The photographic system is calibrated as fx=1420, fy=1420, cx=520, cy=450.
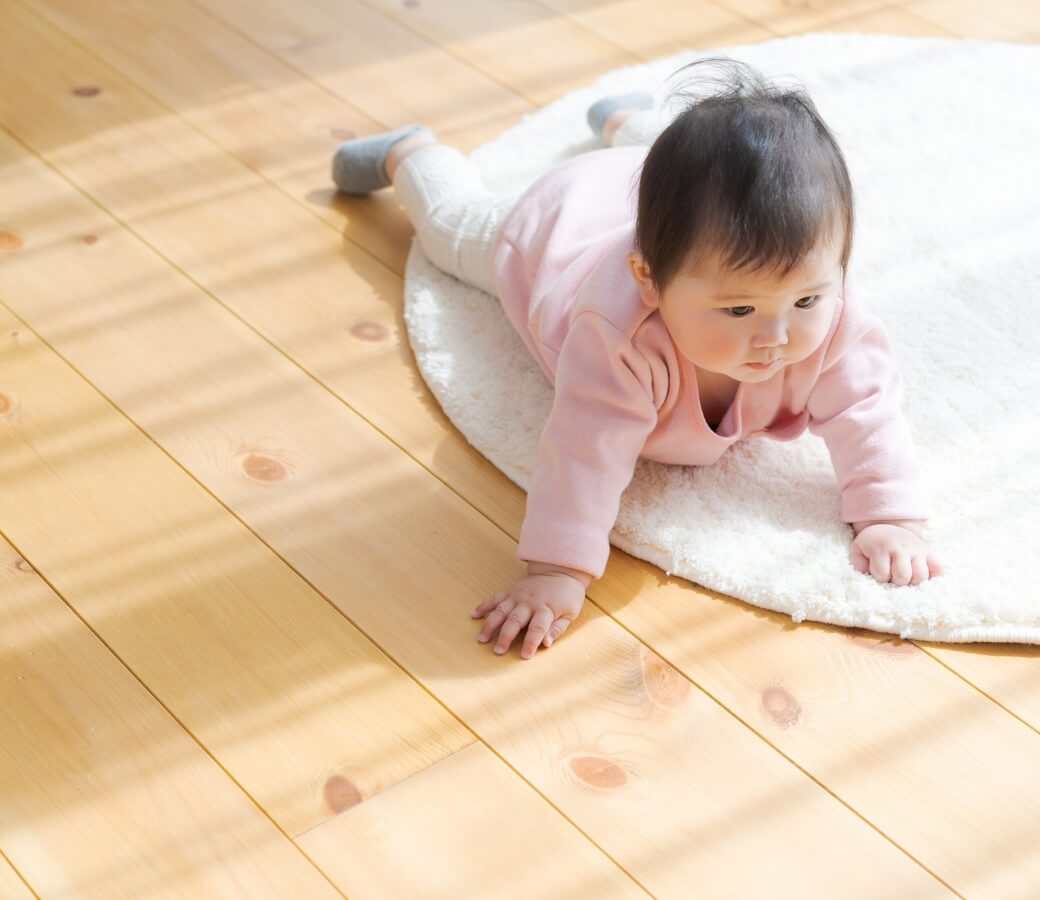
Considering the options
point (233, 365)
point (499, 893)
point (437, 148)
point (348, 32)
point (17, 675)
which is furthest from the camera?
point (348, 32)

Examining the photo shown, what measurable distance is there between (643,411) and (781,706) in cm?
27

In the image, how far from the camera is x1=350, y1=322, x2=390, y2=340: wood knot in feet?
4.91

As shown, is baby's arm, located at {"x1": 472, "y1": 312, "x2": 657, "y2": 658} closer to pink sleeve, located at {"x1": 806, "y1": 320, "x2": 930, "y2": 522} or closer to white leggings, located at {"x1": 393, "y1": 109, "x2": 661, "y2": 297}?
pink sleeve, located at {"x1": 806, "y1": 320, "x2": 930, "y2": 522}

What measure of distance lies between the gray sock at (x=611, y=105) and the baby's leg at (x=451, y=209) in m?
0.17

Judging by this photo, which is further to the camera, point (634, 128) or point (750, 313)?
point (634, 128)

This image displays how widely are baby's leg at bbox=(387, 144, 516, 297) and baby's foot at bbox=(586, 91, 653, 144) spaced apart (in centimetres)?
17

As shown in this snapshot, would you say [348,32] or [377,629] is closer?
[377,629]

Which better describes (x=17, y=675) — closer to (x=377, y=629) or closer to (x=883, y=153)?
(x=377, y=629)

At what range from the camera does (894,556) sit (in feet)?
3.91

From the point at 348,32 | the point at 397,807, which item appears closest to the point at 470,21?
the point at 348,32

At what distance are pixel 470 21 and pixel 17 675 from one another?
1.27m

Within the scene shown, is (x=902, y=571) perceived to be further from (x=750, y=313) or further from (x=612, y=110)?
(x=612, y=110)

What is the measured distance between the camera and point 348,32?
203cm

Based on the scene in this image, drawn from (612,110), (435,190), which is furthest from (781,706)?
(612,110)
